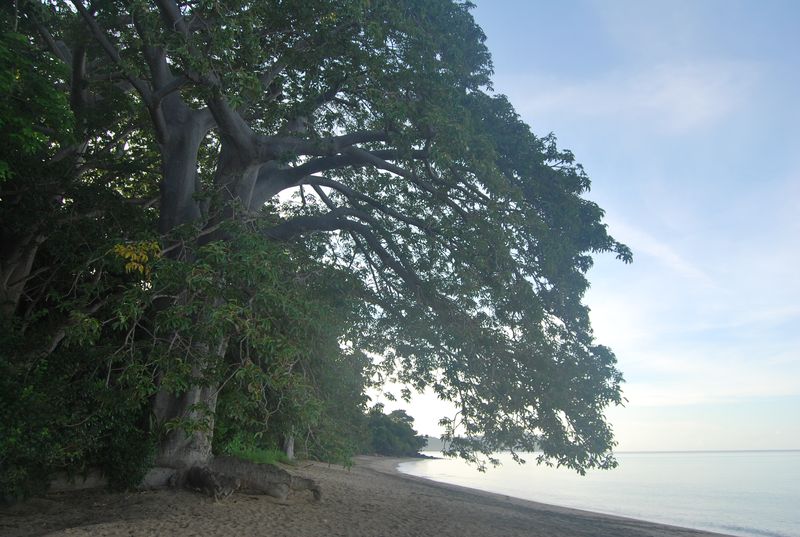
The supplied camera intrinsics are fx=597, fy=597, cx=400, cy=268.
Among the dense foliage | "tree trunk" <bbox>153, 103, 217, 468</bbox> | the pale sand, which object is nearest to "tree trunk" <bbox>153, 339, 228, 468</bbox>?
"tree trunk" <bbox>153, 103, 217, 468</bbox>

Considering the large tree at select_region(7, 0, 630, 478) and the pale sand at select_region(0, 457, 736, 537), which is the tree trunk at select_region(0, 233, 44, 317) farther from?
the pale sand at select_region(0, 457, 736, 537)

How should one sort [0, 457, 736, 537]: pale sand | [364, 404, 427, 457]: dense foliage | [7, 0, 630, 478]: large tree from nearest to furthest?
[0, 457, 736, 537]: pale sand → [7, 0, 630, 478]: large tree → [364, 404, 427, 457]: dense foliage

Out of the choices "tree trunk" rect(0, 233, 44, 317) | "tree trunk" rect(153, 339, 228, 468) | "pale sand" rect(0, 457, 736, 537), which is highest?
"tree trunk" rect(0, 233, 44, 317)

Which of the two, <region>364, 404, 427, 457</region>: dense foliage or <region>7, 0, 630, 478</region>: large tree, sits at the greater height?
<region>7, 0, 630, 478</region>: large tree

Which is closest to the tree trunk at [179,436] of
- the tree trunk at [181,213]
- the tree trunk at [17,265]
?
the tree trunk at [181,213]

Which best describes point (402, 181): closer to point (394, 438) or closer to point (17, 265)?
point (17, 265)

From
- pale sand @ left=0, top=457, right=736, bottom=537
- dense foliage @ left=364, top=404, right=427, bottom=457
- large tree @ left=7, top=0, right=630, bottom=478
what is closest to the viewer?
pale sand @ left=0, top=457, right=736, bottom=537

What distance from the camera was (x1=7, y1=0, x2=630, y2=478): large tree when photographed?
9.29 m

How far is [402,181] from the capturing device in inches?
485

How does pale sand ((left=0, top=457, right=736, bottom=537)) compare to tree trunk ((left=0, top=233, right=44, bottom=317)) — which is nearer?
pale sand ((left=0, top=457, right=736, bottom=537))

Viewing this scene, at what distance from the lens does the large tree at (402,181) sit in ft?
30.5

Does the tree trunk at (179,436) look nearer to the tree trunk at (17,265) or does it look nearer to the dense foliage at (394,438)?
the tree trunk at (17,265)

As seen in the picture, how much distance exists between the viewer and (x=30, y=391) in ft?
25.5

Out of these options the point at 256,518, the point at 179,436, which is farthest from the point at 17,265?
the point at 256,518
